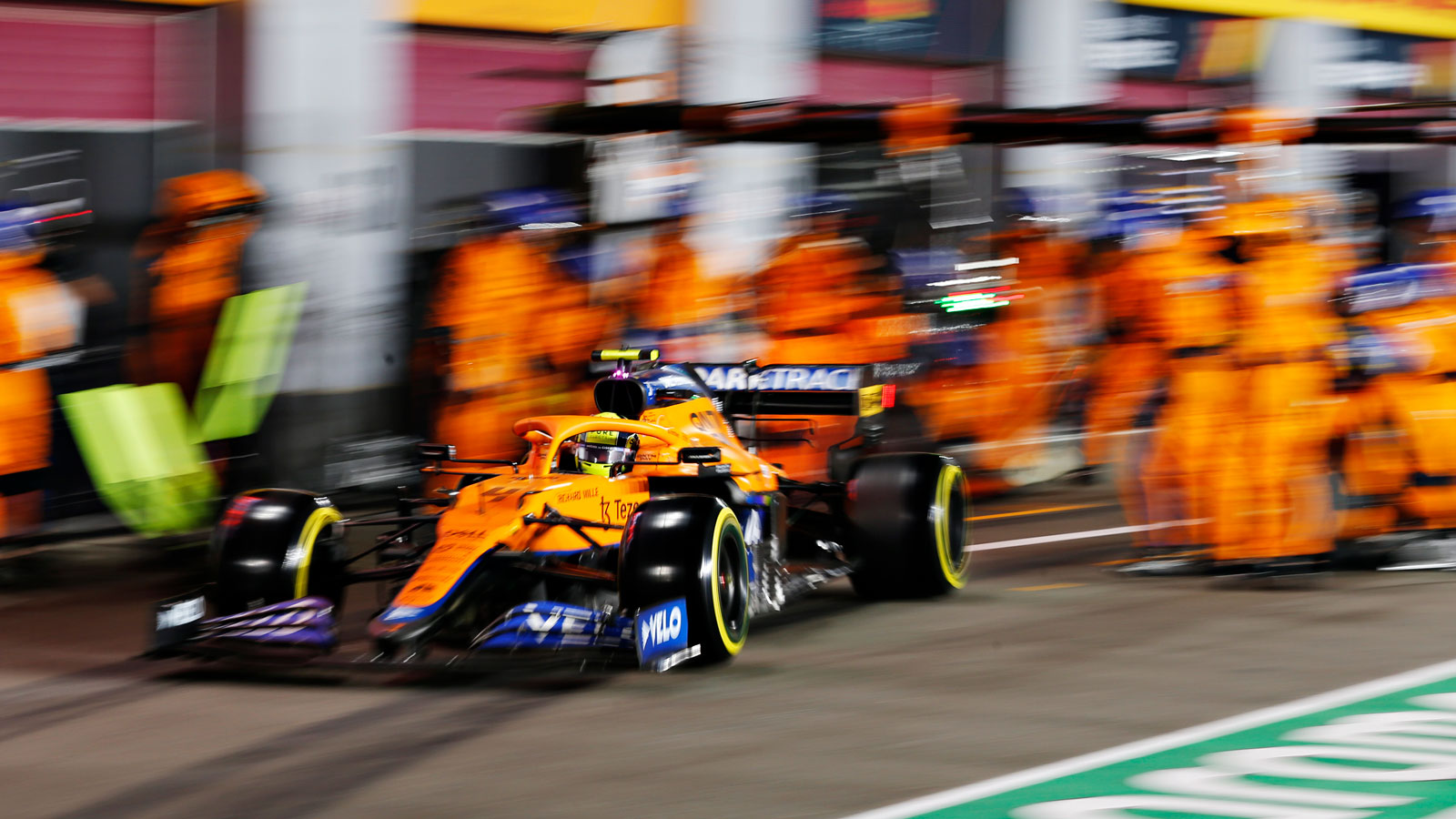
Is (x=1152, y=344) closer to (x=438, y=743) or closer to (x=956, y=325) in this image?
(x=956, y=325)

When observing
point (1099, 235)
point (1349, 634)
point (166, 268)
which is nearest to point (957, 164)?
point (1099, 235)

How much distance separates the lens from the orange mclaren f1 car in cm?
661

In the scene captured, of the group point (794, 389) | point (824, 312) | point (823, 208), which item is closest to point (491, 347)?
point (824, 312)

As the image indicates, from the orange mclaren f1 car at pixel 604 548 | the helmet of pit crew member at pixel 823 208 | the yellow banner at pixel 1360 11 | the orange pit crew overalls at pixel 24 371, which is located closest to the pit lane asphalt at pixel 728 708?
the orange mclaren f1 car at pixel 604 548

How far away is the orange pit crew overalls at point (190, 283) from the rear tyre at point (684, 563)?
5301 mm

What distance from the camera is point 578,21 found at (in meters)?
14.6

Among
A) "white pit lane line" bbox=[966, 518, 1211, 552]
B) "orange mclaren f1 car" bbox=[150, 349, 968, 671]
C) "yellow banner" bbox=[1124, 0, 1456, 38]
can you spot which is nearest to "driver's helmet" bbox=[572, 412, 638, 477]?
"orange mclaren f1 car" bbox=[150, 349, 968, 671]

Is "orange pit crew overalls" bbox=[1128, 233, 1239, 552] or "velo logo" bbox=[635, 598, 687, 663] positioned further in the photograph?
"orange pit crew overalls" bbox=[1128, 233, 1239, 552]

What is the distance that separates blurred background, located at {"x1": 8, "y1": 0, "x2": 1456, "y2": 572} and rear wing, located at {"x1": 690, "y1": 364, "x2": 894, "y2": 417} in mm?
1404

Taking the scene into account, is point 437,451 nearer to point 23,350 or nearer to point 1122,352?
point 23,350

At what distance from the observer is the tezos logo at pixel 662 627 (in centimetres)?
647

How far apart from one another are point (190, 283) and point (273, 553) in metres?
4.35

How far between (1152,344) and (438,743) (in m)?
7.53

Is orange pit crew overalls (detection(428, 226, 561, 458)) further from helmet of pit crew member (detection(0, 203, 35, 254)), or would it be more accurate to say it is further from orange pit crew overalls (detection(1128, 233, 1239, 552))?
orange pit crew overalls (detection(1128, 233, 1239, 552))
